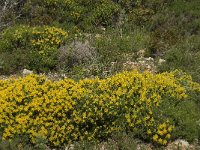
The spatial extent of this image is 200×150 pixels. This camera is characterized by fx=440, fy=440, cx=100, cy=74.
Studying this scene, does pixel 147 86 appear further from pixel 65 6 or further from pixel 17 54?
pixel 65 6

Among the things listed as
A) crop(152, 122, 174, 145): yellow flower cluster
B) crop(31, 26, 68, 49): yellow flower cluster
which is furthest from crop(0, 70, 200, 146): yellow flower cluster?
crop(31, 26, 68, 49): yellow flower cluster

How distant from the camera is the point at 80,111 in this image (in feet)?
26.6

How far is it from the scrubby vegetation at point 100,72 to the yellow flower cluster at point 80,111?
19 mm

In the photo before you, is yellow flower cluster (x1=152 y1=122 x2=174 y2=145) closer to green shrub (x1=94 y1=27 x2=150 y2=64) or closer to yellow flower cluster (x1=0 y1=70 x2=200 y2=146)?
yellow flower cluster (x1=0 y1=70 x2=200 y2=146)

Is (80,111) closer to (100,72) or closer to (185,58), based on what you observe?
(100,72)

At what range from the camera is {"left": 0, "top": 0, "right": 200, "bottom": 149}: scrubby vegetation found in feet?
26.2

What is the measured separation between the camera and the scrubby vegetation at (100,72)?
8.00 m

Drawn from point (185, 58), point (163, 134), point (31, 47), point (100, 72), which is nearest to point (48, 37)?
point (31, 47)

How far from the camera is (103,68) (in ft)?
34.9

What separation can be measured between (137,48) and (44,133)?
4.49 metres

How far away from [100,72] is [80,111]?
2.53m

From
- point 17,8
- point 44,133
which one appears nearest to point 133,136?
point 44,133

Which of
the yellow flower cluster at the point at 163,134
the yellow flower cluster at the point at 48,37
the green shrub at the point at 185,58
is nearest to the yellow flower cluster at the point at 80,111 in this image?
the yellow flower cluster at the point at 163,134

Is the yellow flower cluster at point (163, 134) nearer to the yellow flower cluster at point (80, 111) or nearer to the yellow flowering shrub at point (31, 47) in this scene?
the yellow flower cluster at point (80, 111)
